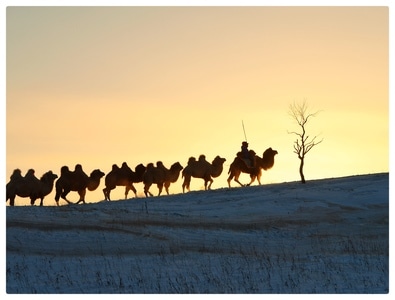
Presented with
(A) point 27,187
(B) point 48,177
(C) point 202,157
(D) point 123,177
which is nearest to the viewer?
(A) point 27,187

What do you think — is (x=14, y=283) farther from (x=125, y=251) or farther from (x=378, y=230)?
(x=378, y=230)

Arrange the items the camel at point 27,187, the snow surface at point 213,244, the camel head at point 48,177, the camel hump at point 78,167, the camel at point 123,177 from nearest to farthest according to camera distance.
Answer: the snow surface at point 213,244 < the camel at point 27,187 < the camel head at point 48,177 < the camel hump at point 78,167 < the camel at point 123,177

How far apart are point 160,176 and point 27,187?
6221 mm

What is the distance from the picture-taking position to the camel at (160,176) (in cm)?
4506

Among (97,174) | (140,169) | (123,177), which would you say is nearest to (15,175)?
(97,174)

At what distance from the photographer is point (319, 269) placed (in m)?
22.6

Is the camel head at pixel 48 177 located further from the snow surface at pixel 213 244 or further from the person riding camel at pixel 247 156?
the person riding camel at pixel 247 156

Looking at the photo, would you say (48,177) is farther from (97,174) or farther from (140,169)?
(140,169)

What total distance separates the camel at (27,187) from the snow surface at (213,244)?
3818 mm

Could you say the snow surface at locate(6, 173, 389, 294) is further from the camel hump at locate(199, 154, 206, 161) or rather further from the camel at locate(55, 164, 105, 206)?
the camel hump at locate(199, 154, 206, 161)

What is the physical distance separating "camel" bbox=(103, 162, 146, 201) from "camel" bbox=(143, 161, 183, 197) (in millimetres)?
488

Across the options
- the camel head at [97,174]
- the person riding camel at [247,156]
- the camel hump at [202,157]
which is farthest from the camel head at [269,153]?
the camel head at [97,174]

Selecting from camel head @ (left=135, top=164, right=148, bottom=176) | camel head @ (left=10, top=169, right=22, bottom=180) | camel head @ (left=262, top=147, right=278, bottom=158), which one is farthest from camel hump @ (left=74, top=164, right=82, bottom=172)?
camel head @ (left=262, top=147, right=278, bottom=158)

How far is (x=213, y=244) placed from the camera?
27.5m
